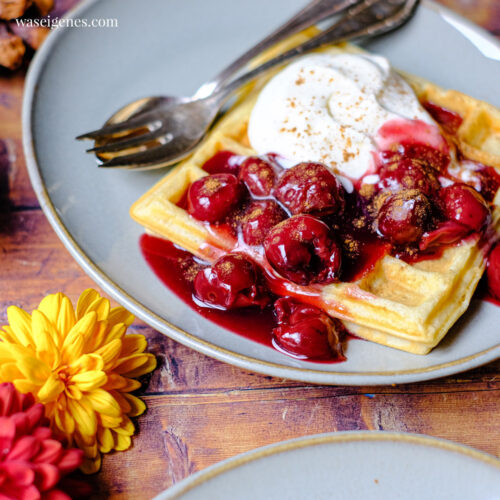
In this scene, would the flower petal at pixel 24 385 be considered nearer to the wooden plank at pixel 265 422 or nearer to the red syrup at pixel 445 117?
the wooden plank at pixel 265 422

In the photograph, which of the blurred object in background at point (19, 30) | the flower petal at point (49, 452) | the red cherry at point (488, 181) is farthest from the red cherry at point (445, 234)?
the blurred object in background at point (19, 30)

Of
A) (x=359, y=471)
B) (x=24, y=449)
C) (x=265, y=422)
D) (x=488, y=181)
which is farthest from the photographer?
(x=488, y=181)

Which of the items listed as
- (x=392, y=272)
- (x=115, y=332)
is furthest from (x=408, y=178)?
(x=115, y=332)

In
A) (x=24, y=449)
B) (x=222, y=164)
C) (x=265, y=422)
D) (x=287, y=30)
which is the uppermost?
(x=287, y=30)

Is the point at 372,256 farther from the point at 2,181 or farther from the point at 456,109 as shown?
the point at 2,181

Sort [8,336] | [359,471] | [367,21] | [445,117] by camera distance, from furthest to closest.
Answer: [367,21], [445,117], [8,336], [359,471]

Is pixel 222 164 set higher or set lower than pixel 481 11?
lower

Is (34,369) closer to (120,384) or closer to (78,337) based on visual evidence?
(78,337)
